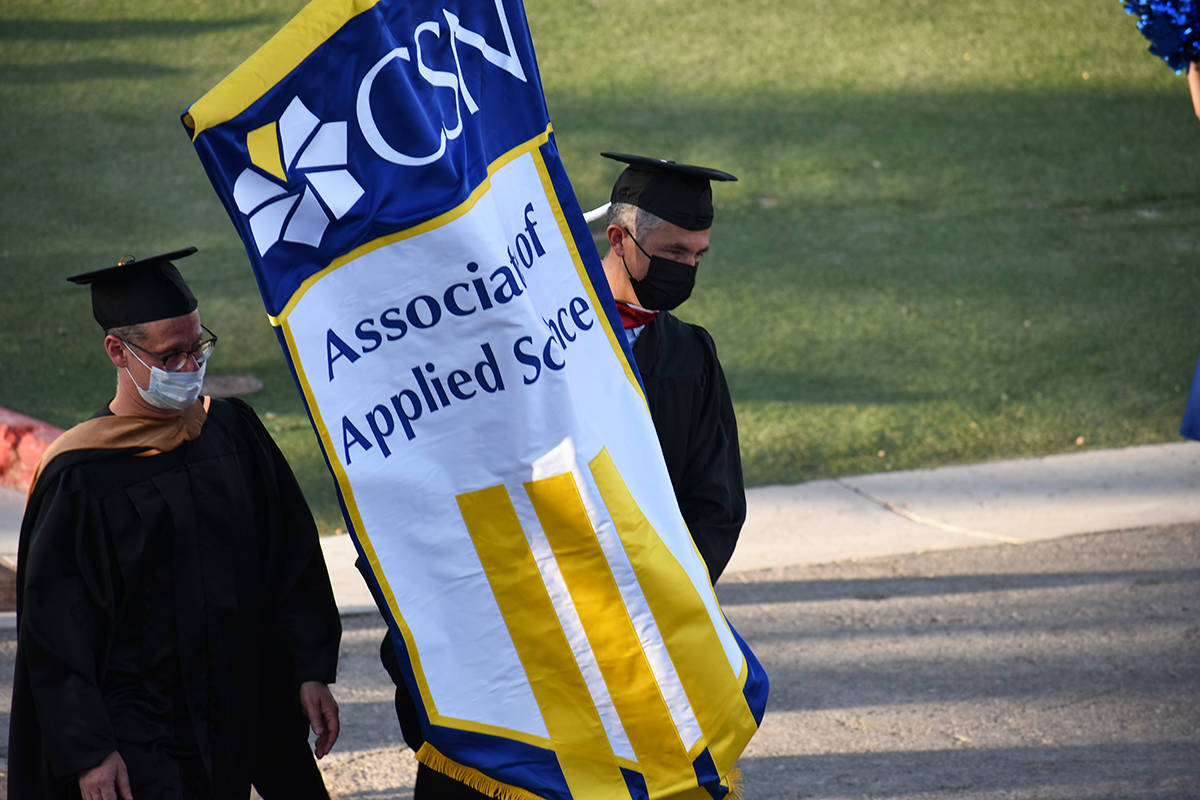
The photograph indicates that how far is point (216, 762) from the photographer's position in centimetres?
316

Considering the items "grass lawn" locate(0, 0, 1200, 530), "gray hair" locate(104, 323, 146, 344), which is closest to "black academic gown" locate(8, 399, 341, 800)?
"gray hair" locate(104, 323, 146, 344)

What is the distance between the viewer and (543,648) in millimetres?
2627

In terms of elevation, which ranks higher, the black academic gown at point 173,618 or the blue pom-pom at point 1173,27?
the blue pom-pom at point 1173,27

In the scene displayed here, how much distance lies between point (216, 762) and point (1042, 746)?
3042mm

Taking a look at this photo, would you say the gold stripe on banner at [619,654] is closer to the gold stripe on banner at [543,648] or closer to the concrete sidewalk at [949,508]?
the gold stripe on banner at [543,648]

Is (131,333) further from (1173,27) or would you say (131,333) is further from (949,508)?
(949,508)

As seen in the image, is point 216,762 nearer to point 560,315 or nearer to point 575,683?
point 575,683

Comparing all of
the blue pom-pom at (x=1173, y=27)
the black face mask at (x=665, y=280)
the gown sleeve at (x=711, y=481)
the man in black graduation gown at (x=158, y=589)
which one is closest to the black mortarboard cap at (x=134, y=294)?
the man in black graduation gown at (x=158, y=589)

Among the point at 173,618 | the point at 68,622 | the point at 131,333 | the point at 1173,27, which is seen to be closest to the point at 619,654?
the point at 173,618

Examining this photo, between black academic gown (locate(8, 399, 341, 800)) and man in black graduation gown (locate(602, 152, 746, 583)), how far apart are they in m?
0.96

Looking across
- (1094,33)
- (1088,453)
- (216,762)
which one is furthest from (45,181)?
(1094,33)

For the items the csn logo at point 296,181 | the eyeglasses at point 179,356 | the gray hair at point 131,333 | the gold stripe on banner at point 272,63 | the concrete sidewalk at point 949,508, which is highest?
the gold stripe on banner at point 272,63

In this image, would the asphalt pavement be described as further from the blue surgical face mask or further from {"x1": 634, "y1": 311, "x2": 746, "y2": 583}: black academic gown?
the blue surgical face mask

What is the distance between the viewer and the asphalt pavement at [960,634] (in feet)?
15.1
